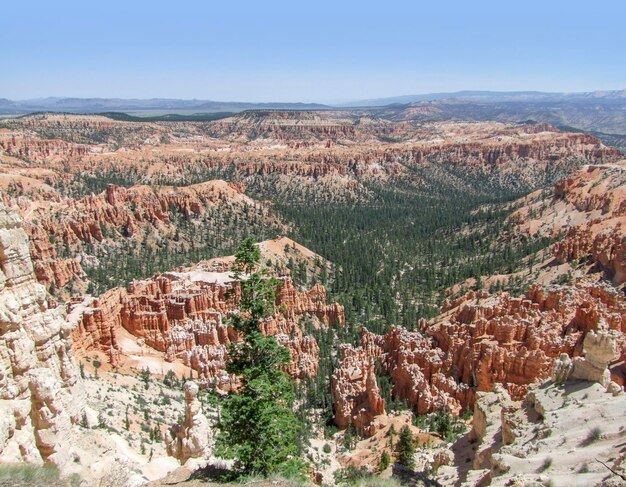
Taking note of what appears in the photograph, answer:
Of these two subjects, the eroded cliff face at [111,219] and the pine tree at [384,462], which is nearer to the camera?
the pine tree at [384,462]

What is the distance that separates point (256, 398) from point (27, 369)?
6179 millimetres

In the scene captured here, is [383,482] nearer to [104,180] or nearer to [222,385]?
[222,385]

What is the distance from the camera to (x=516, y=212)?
9256 cm

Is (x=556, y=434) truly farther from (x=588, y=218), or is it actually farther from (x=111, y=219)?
(x=111, y=219)

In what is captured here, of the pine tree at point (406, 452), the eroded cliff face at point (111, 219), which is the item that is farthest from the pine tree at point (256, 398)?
the eroded cliff face at point (111, 219)

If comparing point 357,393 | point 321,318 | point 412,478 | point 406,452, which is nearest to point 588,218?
point 321,318

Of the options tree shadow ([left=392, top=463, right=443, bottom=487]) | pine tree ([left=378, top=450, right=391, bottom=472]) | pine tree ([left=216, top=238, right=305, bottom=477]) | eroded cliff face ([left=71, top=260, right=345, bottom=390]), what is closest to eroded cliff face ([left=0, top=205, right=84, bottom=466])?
pine tree ([left=216, top=238, right=305, bottom=477])

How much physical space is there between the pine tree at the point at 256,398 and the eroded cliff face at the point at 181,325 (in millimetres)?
18300

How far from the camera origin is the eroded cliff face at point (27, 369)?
12.9 m

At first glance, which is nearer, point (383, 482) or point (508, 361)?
point (383, 482)

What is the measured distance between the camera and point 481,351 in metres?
34.5

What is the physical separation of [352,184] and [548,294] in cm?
11464

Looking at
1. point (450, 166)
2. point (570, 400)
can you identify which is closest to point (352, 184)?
point (450, 166)

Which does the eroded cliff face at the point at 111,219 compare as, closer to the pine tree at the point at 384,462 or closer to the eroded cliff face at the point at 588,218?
the pine tree at the point at 384,462
